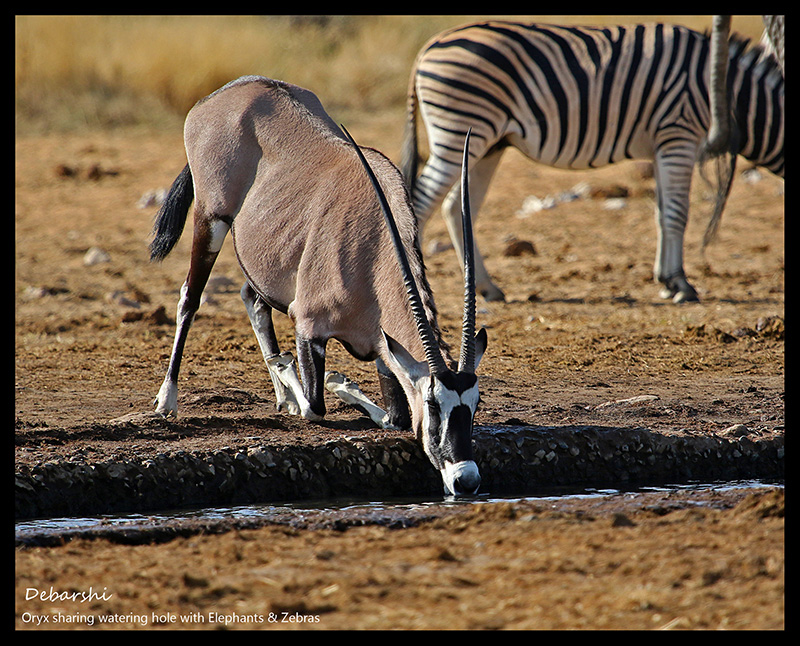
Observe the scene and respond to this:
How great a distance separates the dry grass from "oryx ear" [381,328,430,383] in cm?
1120

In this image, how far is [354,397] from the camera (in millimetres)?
5195

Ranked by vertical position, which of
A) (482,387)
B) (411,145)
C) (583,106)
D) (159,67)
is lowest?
(482,387)

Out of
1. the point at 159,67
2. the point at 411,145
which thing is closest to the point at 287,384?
the point at 411,145

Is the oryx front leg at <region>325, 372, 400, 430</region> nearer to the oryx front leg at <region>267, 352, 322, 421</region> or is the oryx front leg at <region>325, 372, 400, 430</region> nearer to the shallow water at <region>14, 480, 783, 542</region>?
the oryx front leg at <region>267, 352, 322, 421</region>

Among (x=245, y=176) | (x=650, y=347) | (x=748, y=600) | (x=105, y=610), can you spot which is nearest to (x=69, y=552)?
(x=105, y=610)

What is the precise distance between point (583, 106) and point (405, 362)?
16.5 feet

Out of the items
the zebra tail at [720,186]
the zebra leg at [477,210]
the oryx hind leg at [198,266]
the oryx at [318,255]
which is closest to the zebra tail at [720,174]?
the zebra tail at [720,186]

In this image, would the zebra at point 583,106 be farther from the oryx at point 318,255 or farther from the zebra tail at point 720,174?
the oryx at point 318,255

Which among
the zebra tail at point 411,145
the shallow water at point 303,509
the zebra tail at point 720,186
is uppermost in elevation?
the zebra tail at point 411,145

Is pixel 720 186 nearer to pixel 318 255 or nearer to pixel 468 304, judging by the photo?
pixel 318 255

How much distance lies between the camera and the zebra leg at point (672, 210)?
878cm

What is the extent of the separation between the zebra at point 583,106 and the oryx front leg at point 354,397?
345 centimetres

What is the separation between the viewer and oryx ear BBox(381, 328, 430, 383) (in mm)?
4359
